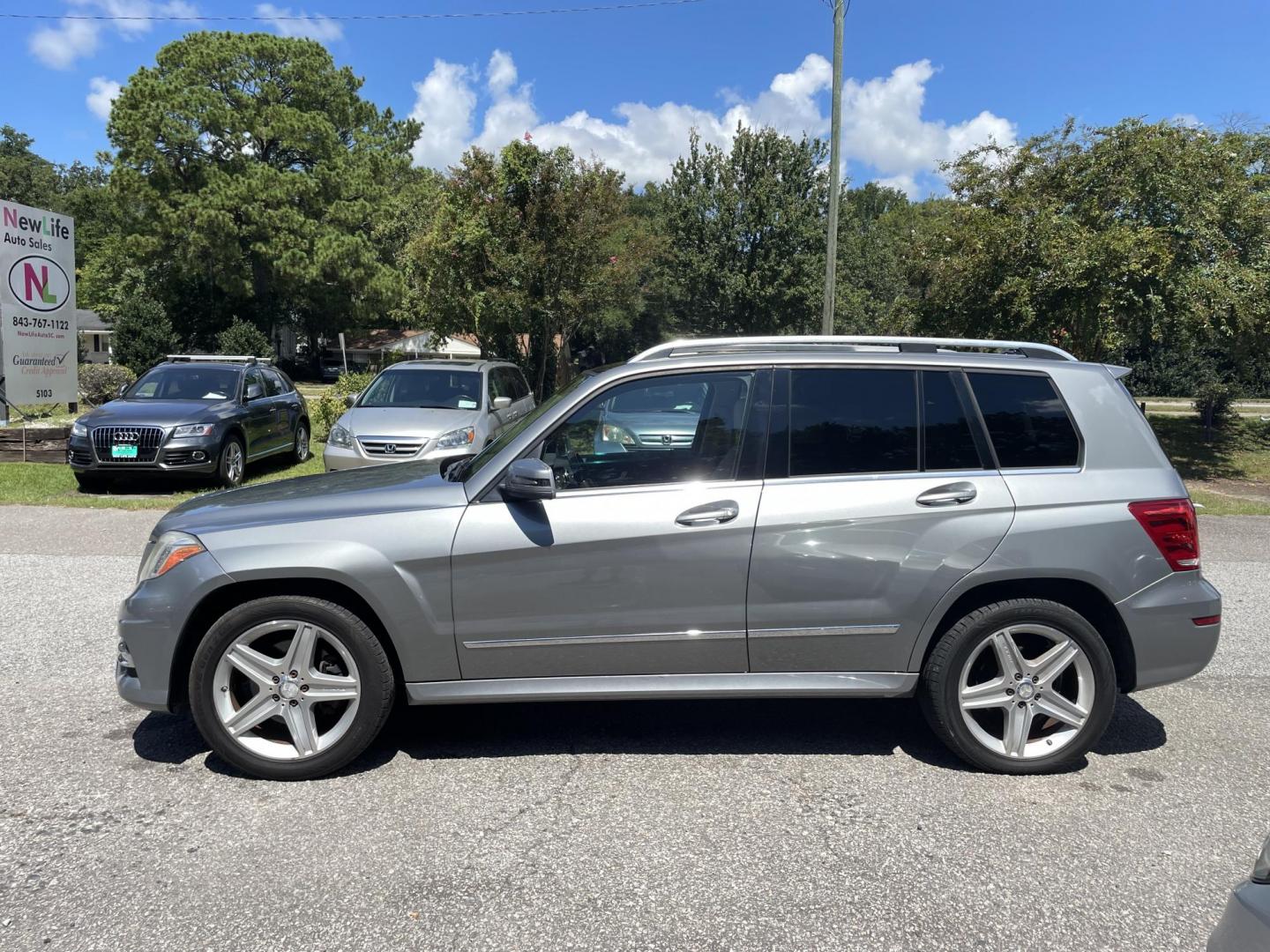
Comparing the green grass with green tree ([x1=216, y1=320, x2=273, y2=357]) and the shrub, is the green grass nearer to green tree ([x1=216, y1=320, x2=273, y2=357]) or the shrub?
the shrub

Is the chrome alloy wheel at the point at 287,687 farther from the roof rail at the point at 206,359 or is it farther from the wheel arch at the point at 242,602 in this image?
the roof rail at the point at 206,359

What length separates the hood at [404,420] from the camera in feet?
33.9

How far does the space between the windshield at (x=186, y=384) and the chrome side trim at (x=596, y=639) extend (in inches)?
369

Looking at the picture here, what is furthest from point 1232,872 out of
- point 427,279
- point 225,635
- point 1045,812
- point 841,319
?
point 841,319

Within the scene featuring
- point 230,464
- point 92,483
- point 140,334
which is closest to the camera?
point 230,464

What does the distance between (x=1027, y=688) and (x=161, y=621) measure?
3.60 meters

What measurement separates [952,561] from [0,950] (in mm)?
3520

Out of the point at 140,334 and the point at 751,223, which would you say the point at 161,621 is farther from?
the point at 140,334

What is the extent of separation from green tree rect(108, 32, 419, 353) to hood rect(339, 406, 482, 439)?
35149 mm

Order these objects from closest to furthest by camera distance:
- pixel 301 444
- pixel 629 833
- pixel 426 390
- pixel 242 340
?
pixel 629 833 → pixel 426 390 → pixel 301 444 → pixel 242 340

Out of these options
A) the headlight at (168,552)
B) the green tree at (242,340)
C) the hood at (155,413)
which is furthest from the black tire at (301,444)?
the green tree at (242,340)

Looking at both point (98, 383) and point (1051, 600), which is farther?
point (98, 383)

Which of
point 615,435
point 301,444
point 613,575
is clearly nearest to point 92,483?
point 301,444

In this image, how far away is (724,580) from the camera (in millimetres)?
3650
